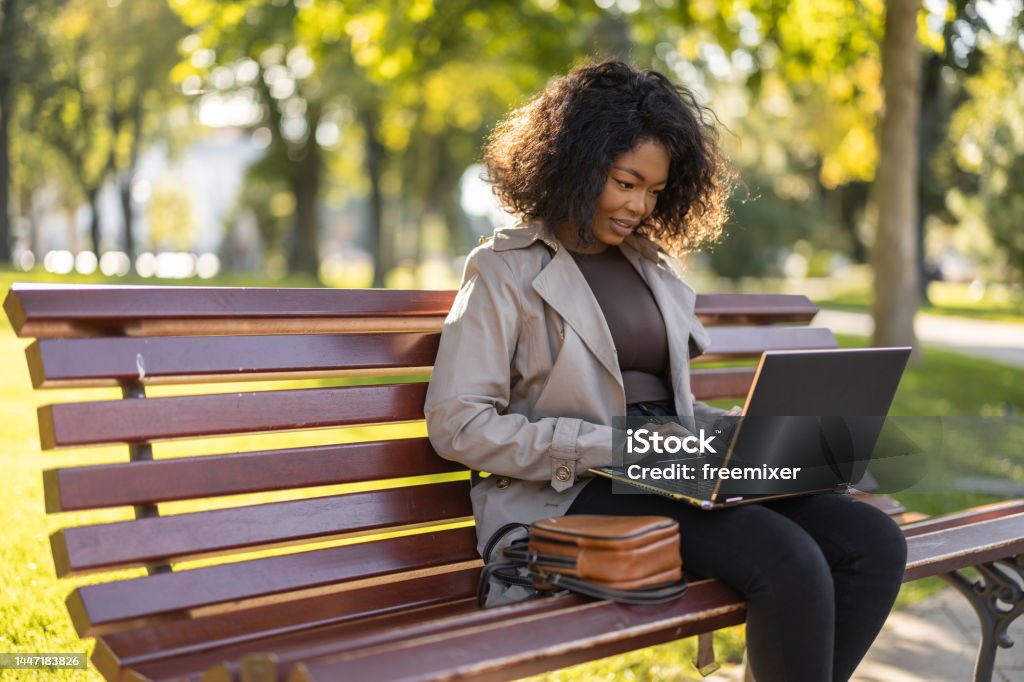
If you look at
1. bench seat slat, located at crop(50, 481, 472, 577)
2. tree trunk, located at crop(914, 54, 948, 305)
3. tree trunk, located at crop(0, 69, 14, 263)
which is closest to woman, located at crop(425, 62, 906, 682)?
bench seat slat, located at crop(50, 481, 472, 577)

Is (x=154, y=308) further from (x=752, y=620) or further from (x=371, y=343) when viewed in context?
(x=752, y=620)

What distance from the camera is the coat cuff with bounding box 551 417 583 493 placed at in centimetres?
294

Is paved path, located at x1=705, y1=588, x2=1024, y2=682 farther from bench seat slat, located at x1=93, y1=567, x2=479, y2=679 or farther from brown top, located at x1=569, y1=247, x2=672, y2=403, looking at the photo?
bench seat slat, located at x1=93, y1=567, x2=479, y2=679

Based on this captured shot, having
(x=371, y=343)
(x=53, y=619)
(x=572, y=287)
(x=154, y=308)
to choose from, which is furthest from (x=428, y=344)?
(x=53, y=619)

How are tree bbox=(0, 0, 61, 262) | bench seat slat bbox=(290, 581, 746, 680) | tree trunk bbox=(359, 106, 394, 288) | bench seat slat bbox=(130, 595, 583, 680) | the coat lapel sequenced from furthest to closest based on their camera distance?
tree bbox=(0, 0, 61, 262) → tree trunk bbox=(359, 106, 394, 288) → the coat lapel → bench seat slat bbox=(130, 595, 583, 680) → bench seat slat bbox=(290, 581, 746, 680)

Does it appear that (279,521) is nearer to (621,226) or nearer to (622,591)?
(622,591)

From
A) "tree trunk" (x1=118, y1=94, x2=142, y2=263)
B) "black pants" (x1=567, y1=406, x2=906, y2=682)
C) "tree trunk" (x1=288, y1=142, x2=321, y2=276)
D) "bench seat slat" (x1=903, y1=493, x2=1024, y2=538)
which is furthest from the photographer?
"tree trunk" (x1=118, y1=94, x2=142, y2=263)

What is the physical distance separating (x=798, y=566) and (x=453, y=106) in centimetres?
2156

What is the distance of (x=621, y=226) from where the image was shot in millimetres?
3391

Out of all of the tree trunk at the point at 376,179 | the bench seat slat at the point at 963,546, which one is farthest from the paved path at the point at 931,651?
the tree trunk at the point at 376,179

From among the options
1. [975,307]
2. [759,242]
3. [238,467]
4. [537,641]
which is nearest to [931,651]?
[537,641]

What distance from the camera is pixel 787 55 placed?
10219mm

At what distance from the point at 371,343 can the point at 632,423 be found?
758 mm

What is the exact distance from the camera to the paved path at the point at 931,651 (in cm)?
405
